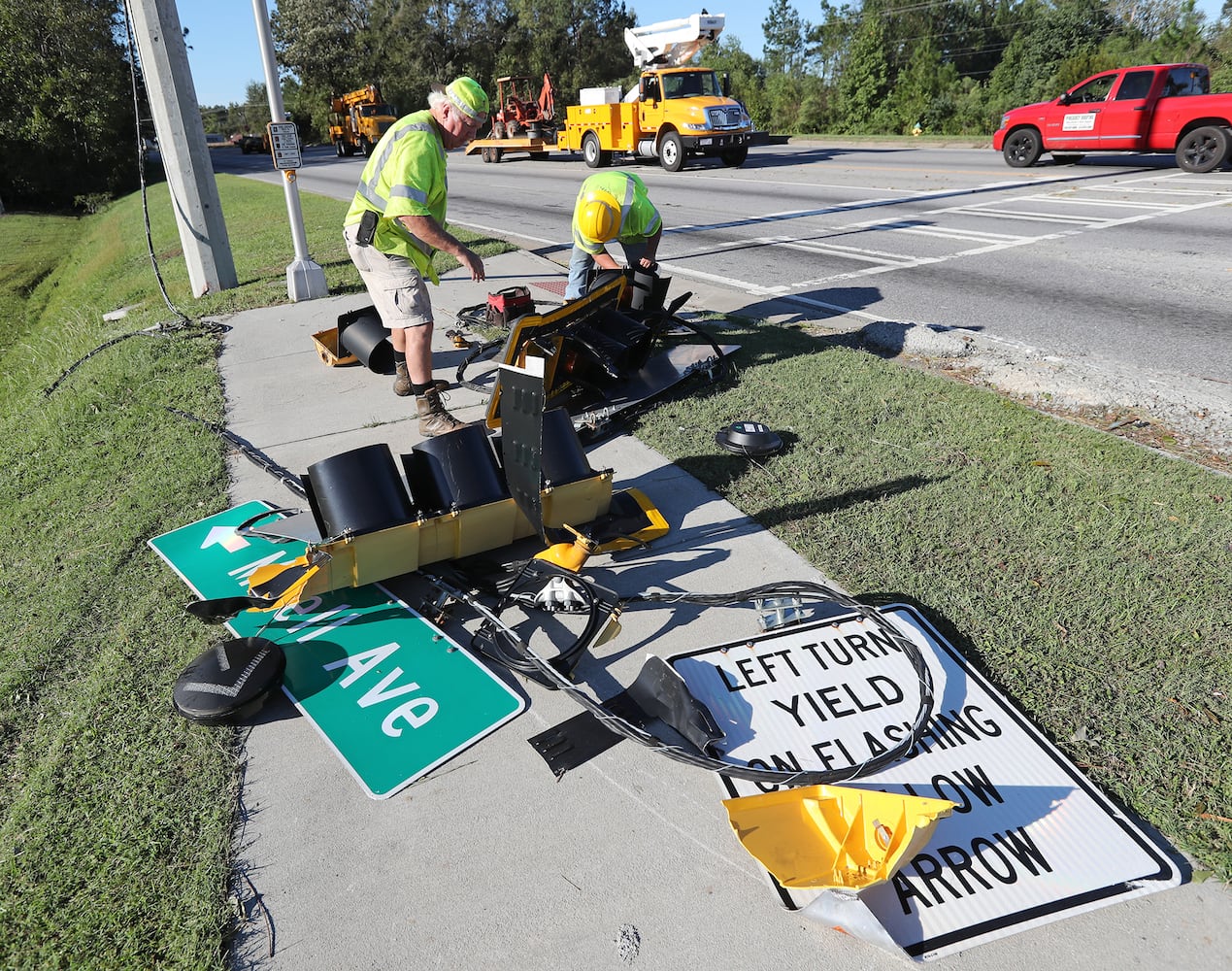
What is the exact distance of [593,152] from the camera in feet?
79.6

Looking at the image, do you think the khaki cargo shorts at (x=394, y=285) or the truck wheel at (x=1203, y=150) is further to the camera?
the truck wheel at (x=1203, y=150)

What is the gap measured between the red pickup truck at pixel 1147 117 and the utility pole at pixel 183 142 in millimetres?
15354

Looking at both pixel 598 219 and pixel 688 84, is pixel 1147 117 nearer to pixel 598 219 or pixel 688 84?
pixel 688 84

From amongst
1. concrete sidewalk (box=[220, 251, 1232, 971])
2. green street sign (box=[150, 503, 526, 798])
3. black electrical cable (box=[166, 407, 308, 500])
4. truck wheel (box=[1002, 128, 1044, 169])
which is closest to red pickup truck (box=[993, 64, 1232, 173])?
truck wheel (box=[1002, 128, 1044, 169])

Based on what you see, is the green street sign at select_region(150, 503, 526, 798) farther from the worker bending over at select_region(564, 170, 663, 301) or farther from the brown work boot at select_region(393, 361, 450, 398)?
the worker bending over at select_region(564, 170, 663, 301)

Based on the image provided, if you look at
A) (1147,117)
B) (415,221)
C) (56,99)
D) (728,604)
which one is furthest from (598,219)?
(56,99)

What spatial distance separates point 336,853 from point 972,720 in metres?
1.95

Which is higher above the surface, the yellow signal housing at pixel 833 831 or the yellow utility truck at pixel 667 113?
the yellow utility truck at pixel 667 113

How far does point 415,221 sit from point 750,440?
7.39ft

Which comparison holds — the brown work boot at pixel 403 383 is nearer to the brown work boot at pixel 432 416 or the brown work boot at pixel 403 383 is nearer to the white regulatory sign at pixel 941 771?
the brown work boot at pixel 432 416

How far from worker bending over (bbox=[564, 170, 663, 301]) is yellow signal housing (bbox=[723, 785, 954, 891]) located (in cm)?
407

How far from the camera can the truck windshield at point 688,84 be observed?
818 inches

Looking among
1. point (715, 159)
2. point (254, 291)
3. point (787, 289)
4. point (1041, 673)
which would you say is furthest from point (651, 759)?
point (715, 159)

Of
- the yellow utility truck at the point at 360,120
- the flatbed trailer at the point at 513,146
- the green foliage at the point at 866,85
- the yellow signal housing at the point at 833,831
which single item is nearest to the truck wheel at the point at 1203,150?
the yellow signal housing at the point at 833,831
